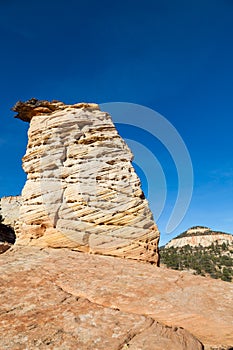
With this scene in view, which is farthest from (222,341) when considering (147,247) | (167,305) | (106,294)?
(147,247)

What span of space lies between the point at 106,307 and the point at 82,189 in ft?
28.6

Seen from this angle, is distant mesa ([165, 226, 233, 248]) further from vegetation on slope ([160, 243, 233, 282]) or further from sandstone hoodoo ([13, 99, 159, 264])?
sandstone hoodoo ([13, 99, 159, 264])

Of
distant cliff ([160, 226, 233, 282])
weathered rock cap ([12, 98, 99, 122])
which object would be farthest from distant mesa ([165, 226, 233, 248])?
weathered rock cap ([12, 98, 99, 122])

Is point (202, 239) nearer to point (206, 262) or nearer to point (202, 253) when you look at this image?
point (202, 253)

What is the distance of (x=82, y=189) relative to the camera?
53.0ft

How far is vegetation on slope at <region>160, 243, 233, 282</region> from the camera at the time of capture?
61.6 meters

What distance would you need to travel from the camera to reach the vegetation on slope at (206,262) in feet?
202

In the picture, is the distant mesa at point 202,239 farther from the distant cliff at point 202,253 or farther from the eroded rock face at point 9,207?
the eroded rock face at point 9,207

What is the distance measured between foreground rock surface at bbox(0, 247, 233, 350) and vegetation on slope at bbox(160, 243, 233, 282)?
158 feet

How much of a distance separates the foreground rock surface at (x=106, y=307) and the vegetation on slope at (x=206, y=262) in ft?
158

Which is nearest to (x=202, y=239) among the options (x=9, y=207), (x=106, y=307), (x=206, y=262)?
(x=206, y=262)

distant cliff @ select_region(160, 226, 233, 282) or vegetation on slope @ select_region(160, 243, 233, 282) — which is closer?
vegetation on slope @ select_region(160, 243, 233, 282)

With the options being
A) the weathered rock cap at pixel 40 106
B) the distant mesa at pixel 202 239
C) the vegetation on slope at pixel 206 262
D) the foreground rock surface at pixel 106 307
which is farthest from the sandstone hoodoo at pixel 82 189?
the distant mesa at pixel 202 239

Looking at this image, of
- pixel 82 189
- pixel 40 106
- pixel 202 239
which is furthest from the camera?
pixel 202 239
